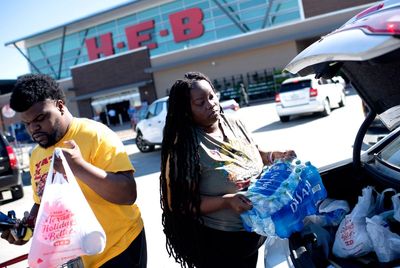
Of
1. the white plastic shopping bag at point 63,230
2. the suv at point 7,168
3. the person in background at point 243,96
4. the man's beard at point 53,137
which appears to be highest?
the man's beard at point 53,137

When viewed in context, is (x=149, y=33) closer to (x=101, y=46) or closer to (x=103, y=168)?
(x=101, y=46)

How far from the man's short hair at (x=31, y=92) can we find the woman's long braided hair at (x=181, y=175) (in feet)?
1.99

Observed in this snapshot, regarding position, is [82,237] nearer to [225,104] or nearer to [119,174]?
[119,174]

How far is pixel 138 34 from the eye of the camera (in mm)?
36406

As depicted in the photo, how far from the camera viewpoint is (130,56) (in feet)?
102

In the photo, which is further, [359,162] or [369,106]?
[359,162]

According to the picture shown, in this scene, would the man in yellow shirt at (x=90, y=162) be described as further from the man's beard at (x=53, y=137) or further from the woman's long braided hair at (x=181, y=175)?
the woman's long braided hair at (x=181, y=175)

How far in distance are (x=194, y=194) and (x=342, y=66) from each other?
99 centimetres

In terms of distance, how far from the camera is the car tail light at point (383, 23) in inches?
49.6

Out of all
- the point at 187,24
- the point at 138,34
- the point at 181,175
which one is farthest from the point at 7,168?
the point at 138,34

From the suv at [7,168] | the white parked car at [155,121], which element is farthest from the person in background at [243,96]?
the suv at [7,168]

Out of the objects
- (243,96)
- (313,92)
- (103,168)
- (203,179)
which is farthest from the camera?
(243,96)

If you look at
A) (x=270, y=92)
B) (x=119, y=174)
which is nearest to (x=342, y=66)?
(x=119, y=174)

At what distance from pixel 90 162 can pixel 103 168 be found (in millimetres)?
71
